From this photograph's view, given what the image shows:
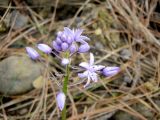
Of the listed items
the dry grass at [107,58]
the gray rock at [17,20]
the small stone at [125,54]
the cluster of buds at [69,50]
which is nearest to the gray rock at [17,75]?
the dry grass at [107,58]

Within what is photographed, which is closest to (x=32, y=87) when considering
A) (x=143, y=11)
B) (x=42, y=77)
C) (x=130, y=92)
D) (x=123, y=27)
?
(x=42, y=77)

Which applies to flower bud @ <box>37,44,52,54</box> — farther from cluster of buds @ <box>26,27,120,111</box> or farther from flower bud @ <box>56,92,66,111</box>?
flower bud @ <box>56,92,66,111</box>

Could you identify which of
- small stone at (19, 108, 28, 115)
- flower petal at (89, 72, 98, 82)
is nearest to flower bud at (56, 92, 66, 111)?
flower petal at (89, 72, 98, 82)

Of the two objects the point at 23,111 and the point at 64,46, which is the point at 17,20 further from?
the point at 64,46

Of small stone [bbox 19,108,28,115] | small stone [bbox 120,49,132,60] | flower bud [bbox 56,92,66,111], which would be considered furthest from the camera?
small stone [bbox 120,49,132,60]

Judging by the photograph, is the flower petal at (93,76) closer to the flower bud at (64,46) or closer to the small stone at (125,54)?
the flower bud at (64,46)

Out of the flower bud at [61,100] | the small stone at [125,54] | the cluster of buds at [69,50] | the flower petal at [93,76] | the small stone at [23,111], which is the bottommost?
the small stone at [23,111]
